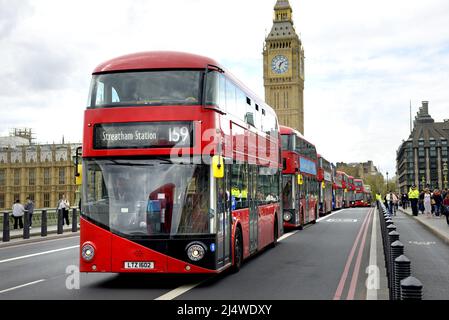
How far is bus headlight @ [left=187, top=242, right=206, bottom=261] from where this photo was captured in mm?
10148

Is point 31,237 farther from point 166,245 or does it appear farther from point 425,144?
point 425,144

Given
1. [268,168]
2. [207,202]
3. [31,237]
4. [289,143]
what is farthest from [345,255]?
[31,237]

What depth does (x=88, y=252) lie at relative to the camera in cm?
1027

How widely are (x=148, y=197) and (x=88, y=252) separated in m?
1.35

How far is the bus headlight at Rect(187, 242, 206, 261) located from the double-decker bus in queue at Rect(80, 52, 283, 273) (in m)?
0.02

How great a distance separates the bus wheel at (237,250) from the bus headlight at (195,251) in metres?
2.03

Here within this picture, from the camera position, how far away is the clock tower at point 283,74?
151 meters

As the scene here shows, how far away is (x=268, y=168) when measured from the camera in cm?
1619

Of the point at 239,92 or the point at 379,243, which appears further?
the point at 379,243

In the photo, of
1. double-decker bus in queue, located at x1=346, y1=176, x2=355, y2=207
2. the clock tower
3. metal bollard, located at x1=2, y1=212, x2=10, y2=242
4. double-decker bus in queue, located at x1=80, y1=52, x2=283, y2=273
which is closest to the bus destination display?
double-decker bus in queue, located at x1=80, y1=52, x2=283, y2=273

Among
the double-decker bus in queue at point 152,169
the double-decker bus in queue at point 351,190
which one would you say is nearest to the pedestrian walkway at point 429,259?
the double-decker bus in queue at point 152,169

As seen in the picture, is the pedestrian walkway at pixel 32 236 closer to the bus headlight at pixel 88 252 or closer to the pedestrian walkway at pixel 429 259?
the bus headlight at pixel 88 252

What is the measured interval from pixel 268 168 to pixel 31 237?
1142 cm
